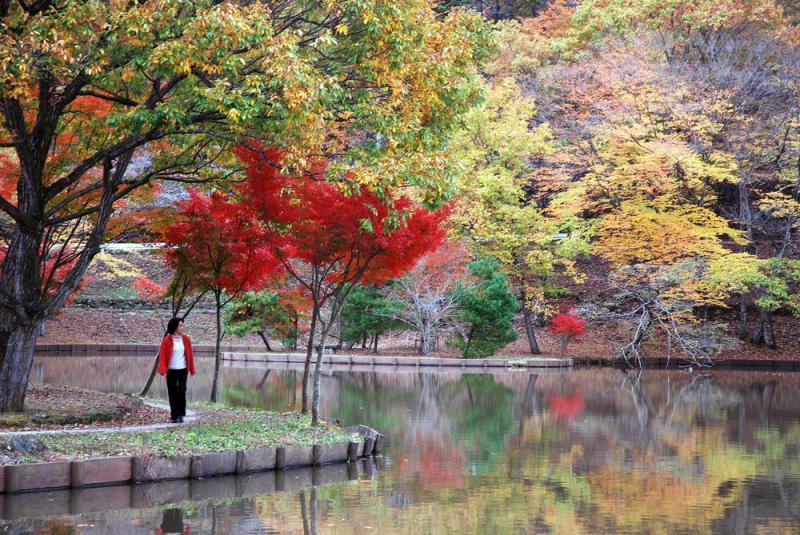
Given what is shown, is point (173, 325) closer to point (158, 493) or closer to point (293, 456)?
point (293, 456)

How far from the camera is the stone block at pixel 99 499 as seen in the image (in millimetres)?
8867

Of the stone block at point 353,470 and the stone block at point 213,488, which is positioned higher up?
the stone block at point 353,470

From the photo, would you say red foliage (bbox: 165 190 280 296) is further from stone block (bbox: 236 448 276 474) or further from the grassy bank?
stone block (bbox: 236 448 276 474)

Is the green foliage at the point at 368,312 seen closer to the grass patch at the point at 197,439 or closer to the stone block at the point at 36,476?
the grass patch at the point at 197,439

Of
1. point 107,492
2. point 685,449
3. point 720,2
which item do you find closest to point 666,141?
point 720,2

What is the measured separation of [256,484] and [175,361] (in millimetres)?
3126

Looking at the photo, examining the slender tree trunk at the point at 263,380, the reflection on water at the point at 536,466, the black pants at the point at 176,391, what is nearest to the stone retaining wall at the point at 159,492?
the reflection on water at the point at 536,466

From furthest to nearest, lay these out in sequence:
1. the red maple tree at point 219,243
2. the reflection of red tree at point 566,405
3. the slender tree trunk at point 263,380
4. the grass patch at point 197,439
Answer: the slender tree trunk at point 263,380
the reflection of red tree at point 566,405
the red maple tree at point 219,243
the grass patch at point 197,439

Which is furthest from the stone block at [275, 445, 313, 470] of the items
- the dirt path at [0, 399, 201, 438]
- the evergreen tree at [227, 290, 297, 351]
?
the evergreen tree at [227, 290, 297, 351]

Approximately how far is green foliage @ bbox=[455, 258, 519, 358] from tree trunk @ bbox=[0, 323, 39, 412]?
19595 mm

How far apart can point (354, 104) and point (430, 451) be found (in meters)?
4.83

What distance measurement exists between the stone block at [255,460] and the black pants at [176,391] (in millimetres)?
2265

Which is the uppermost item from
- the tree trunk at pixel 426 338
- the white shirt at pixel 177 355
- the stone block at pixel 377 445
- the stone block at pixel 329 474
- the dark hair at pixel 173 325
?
the tree trunk at pixel 426 338

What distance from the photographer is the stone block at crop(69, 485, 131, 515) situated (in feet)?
29.1
